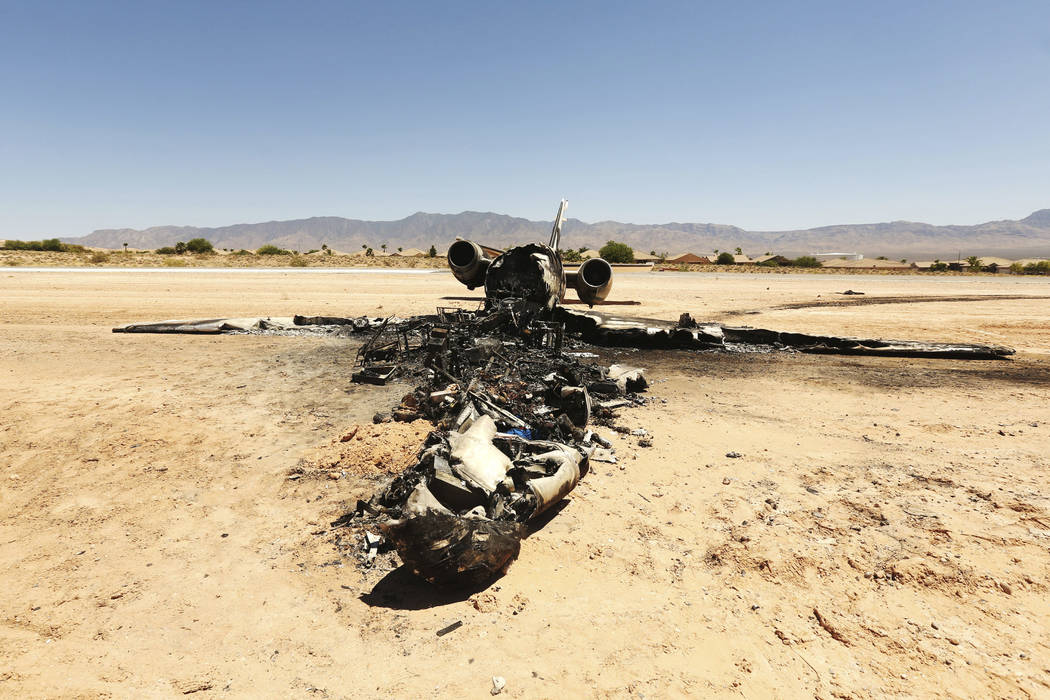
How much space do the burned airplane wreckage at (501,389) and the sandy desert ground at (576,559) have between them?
490 millimetres

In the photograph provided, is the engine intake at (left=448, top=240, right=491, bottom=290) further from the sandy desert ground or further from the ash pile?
the sandy desert ground

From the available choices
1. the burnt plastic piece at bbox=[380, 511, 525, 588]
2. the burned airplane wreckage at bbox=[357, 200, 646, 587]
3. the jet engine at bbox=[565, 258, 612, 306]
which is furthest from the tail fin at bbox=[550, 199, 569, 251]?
the burnt plastic piece at bbox=[380, 511, 525, 588]

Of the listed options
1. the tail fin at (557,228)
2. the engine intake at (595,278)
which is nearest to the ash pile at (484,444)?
the engine intake at (595,278)

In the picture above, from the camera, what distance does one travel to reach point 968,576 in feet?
14.0

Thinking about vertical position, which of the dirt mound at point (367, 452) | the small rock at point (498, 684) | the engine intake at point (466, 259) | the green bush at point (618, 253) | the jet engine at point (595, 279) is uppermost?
the green bush at point (618, 253)

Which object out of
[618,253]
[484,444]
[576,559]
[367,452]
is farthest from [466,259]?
[618,253]

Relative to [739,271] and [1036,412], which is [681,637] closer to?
[1036,412]

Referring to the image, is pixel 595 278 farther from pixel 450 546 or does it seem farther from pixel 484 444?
pixel 450 546

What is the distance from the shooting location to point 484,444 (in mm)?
5191

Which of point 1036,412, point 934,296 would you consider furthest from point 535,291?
point 934,296

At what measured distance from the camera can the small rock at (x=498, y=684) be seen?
3.14 meters

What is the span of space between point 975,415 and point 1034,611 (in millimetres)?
5886

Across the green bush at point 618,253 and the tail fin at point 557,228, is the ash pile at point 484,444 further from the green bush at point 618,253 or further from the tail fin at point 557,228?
the green bush at point 618,253

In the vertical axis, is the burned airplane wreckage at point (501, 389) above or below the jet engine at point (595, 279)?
below
